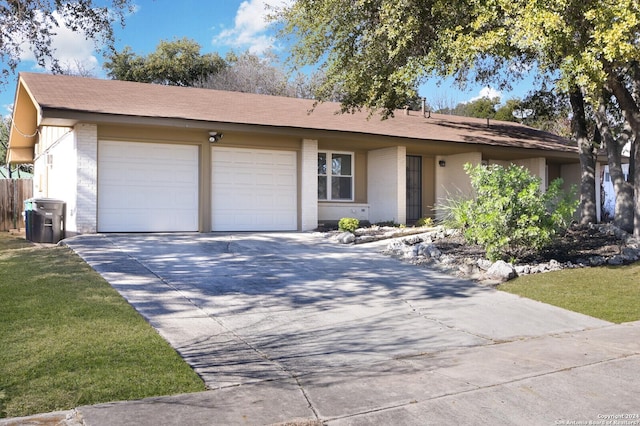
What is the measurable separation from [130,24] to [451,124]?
13450 millimetres

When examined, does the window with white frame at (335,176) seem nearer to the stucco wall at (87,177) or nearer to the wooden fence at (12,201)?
the stucco wall at (87,177)

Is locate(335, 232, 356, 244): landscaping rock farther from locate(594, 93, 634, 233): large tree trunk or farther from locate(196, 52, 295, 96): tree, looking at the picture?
locate(196, 52, 295, 96): tree

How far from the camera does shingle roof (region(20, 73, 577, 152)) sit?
1467 centimetres

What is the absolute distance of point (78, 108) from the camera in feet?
44.3

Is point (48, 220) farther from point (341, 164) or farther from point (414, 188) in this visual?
point (414, 188)

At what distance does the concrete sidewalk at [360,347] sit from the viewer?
4.32m

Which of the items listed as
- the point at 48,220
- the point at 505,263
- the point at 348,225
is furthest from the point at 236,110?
the point at 505,263

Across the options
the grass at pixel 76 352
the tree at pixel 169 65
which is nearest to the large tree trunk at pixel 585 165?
the grass at pixel 76 352

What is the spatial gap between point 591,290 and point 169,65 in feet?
110

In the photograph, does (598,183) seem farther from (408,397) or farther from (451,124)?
(408,397)

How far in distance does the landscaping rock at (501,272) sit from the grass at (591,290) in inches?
5.3

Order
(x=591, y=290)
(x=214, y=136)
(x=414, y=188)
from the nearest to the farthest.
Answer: (x=591, y=290) < (x=214, y=136) < (x=414, y=188)

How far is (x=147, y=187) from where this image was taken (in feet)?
49.4

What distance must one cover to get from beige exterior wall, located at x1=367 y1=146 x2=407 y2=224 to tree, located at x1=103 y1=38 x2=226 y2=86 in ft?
73.9
